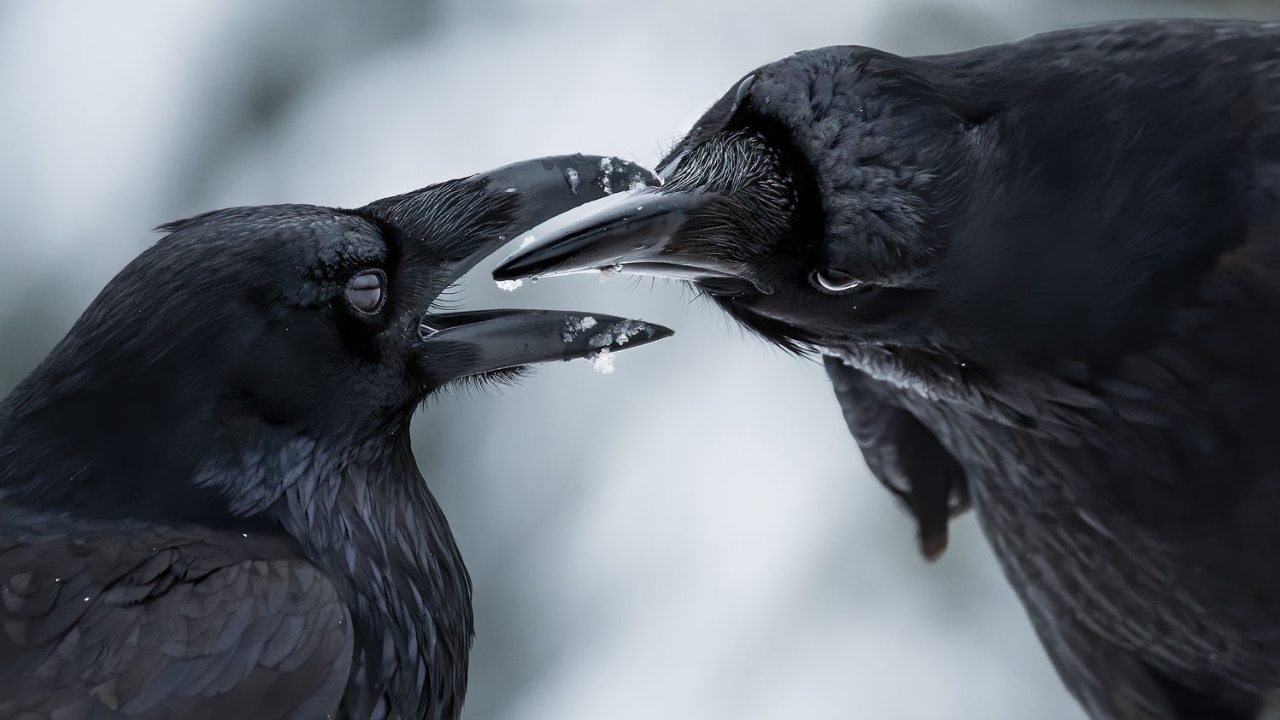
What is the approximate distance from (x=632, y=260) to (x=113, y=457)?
854mm

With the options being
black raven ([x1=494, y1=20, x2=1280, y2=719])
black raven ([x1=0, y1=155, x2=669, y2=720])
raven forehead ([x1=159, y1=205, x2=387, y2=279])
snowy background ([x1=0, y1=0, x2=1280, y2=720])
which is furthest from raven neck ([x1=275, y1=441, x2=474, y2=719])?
snowy background ([x1=0, y1=0, x2=1280, y2=720])

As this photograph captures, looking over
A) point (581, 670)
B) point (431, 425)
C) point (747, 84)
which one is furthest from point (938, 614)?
point (747, 84)

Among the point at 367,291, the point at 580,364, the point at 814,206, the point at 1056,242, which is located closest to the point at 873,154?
the point at 814,206

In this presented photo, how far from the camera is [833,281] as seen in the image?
253 cm

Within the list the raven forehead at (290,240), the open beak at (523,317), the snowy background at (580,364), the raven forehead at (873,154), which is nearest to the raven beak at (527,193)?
the open beak at (523,317)

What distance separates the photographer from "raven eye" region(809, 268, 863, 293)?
2518 millimetres

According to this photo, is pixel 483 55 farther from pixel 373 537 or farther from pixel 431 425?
pixel 373 537

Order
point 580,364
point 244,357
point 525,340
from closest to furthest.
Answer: point 244,357 → point 525,340 → point 580,364

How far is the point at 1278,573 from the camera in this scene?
8.45ft

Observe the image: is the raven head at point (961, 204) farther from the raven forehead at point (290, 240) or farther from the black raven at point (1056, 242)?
the raven forehead at point (290, 240)

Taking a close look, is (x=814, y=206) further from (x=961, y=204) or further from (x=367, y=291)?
(x=367, y=291)

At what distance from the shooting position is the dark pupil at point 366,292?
238 cm

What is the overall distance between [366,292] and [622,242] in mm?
407

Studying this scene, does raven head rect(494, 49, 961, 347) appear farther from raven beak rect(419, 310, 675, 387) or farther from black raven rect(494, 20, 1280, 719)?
raven beak rect(419, 310, 675, 387)
